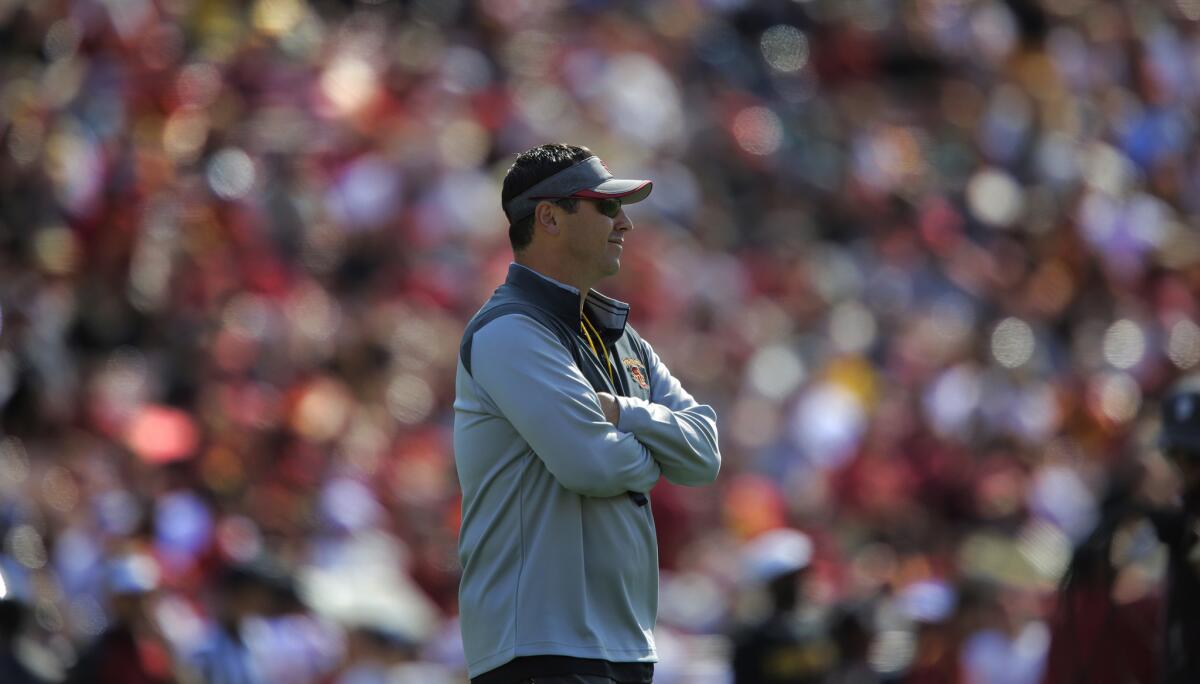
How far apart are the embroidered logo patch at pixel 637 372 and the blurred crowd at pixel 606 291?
193 cm

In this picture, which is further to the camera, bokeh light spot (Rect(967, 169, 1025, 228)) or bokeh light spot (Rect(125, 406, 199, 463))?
bokeh light spot (Rect(967, 169, 1025, 228))

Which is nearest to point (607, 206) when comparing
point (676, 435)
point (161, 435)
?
point (676, 435)

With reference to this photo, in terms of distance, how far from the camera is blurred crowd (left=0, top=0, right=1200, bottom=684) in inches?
309

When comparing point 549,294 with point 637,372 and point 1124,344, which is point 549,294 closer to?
point 637,372

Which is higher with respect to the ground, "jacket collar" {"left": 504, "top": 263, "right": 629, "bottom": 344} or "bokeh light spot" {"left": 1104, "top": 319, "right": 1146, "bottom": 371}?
"jacket collar" {"left": 504, "top": 263, "right": 629, "bottom": 344}

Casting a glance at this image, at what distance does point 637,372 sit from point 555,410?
1.43 ft

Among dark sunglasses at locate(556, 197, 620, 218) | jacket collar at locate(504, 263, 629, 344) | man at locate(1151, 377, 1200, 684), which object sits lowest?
man at locate(1151, 377, 1200, 684)

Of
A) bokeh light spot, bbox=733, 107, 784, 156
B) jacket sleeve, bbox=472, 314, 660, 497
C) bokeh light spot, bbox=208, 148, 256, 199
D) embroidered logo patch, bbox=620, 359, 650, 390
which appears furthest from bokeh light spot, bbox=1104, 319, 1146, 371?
jacket sleeve, bbox=472, 314, 660, 497

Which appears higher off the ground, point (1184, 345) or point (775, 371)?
point (1184, 345)

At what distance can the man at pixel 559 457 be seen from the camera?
354 centimetres

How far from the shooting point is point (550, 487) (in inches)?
142

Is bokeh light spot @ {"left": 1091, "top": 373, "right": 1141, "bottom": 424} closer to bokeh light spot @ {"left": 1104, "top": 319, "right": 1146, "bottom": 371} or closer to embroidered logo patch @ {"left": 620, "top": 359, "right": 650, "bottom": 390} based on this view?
bokeh light spot @ {"left": 1104, "top": 319, "right": 1146, "bottom": 371}

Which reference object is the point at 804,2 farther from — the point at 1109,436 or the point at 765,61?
the point at 1109,436

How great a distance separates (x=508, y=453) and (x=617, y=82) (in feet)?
35.3
